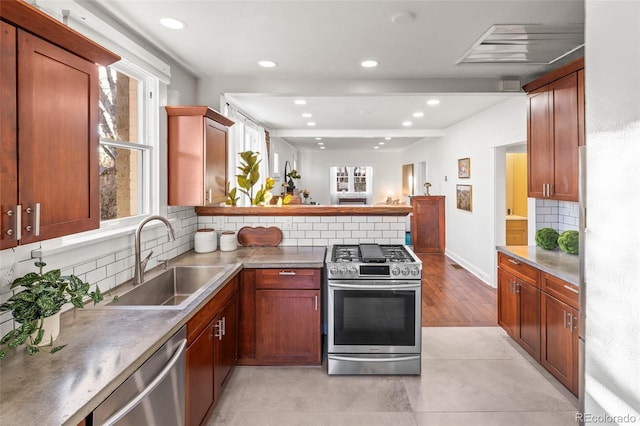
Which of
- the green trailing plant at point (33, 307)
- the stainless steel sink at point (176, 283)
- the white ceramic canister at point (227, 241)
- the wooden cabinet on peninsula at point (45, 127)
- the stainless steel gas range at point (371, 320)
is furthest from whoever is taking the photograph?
the white ceramic canister at point (227, 241)

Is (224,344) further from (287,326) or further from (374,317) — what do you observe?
(374,317)

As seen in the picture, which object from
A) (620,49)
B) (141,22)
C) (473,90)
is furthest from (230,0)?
(473,90)

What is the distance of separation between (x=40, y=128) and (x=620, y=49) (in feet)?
5.61

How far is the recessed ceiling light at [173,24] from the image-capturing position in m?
2.47

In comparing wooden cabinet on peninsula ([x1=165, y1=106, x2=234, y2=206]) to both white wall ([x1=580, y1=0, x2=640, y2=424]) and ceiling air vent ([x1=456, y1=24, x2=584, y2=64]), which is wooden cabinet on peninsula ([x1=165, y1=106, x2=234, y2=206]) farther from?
white wall ([x1=580, y1=0, x2=640, y2=424])

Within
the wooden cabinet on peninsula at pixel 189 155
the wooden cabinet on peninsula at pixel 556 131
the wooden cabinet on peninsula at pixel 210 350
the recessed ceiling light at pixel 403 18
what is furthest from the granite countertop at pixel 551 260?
→ the wooden cabinet on peninsula at pixel 189 155

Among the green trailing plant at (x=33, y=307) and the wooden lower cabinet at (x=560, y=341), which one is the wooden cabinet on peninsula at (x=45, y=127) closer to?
the green trailing plant at (x=33, y=307)

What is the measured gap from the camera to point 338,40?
2799 millimetres

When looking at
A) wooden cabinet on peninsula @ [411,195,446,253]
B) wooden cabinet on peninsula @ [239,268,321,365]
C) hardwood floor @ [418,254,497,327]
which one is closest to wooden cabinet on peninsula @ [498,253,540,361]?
hardwood floor @ [418,254,497,327]

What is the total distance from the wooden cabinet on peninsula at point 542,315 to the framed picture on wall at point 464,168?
3.05 meters

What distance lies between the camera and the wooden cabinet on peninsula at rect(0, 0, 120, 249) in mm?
1196

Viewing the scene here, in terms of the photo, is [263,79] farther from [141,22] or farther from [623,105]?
[623,105]

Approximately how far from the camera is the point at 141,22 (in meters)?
2.49

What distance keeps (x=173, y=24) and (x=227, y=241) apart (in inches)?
68.7
